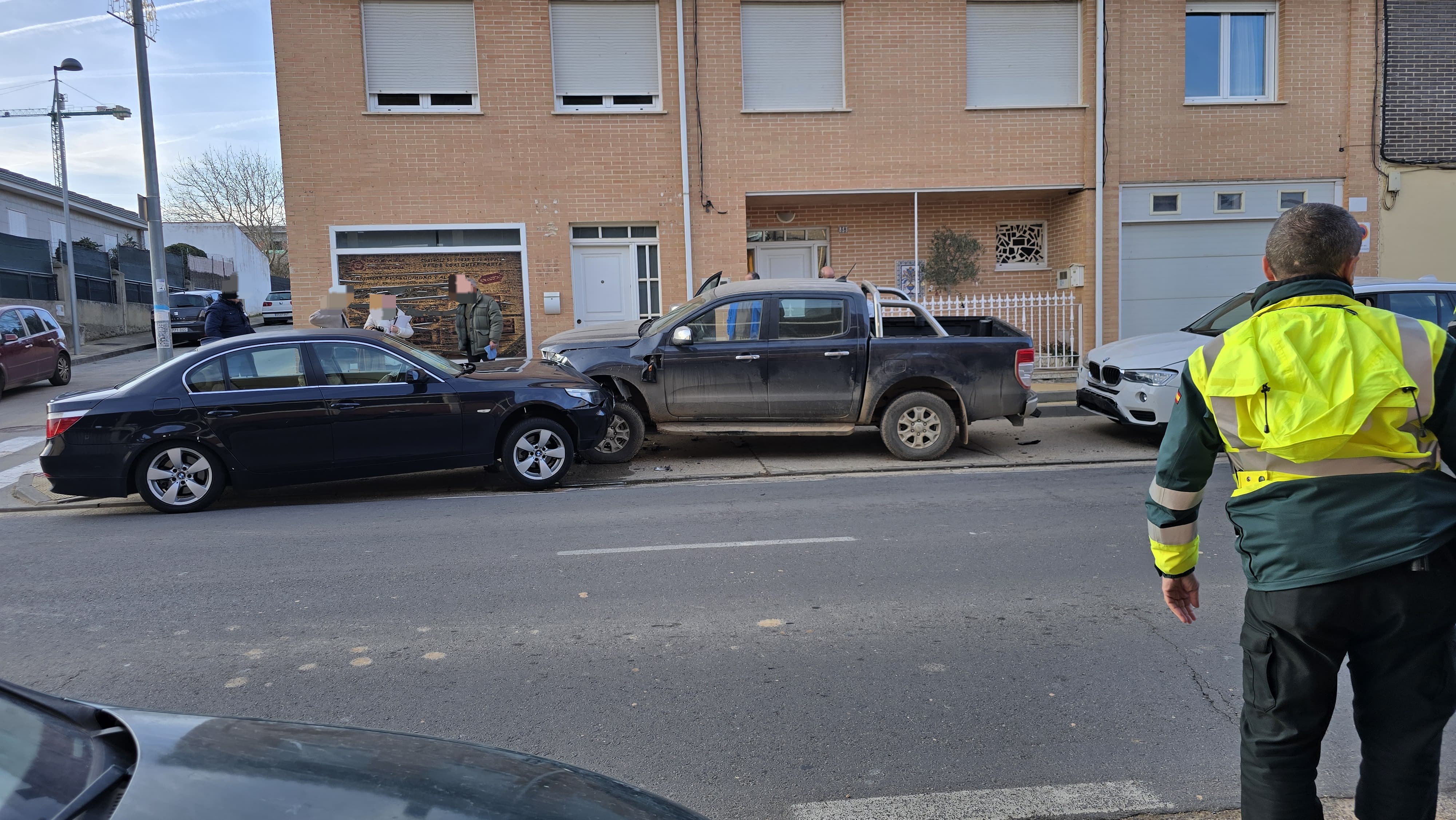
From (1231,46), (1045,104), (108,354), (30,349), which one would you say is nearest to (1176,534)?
(1045,104)

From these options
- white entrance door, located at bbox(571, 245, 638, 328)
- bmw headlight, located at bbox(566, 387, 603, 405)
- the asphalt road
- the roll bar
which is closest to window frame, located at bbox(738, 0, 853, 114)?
white entrance door, located at bbox(571, 245, 638, 328)

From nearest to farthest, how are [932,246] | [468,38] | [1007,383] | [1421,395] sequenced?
[1421,395]
[1007,383]
[468,38]
[932,246]

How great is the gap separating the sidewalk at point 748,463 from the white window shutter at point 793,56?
259 inches

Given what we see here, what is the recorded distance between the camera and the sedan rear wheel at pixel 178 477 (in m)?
8.46

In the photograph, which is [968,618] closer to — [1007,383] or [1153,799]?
[1153,799]

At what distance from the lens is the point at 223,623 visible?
540 centimetres

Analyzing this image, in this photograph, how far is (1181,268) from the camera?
56.1ft

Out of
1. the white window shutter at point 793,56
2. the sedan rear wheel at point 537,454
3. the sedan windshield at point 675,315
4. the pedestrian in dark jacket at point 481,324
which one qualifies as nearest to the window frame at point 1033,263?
the white window shutter at point 793,56

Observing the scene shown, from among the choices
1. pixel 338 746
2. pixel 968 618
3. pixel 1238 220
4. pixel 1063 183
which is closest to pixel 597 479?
pixel 968 618

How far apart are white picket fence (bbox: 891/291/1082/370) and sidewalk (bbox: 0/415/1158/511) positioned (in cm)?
492

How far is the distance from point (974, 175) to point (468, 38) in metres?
8.15

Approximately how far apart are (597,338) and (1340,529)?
28.7 ft

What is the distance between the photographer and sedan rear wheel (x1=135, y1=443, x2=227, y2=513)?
8461 millimetres

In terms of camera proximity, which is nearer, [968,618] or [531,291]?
[968,618]
